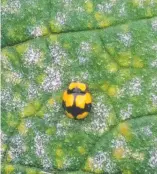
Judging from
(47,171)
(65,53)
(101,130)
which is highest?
(65,53)

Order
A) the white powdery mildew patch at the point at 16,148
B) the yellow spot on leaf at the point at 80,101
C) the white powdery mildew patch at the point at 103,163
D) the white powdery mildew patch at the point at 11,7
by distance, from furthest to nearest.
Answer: the white powdery mildew patch at the point at 11,7, the white powdery mildew patch at the point at 16,148, the white powdery mildew patch at the point at 103,163, the yellow spot on leaf at the point at 80,101

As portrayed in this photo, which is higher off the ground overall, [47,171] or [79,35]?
[79,35]

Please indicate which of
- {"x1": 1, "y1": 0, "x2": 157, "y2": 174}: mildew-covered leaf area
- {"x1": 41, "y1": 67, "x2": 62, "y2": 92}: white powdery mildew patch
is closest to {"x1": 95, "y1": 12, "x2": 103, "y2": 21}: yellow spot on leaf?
{"x1": 1, "y1": 0, "x2": 157, "y2": 174}: mildew-covered leaf area

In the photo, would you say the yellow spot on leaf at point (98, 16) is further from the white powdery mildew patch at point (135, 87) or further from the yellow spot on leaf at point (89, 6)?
the white powdery mildew patch at point (135, 87)

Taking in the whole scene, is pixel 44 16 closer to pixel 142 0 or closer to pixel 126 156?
pixel 142 0

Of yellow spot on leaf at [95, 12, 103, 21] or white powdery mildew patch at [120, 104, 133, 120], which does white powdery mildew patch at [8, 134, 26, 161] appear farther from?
yellow spot on leaf at [95, 12, 103, 21]

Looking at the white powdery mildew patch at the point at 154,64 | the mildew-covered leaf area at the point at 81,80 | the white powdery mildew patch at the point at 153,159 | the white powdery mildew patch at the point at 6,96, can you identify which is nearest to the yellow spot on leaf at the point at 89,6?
the mildew-covered leaf area at the point at 81,80

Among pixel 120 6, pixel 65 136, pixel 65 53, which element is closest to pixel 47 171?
pixel 65 136
